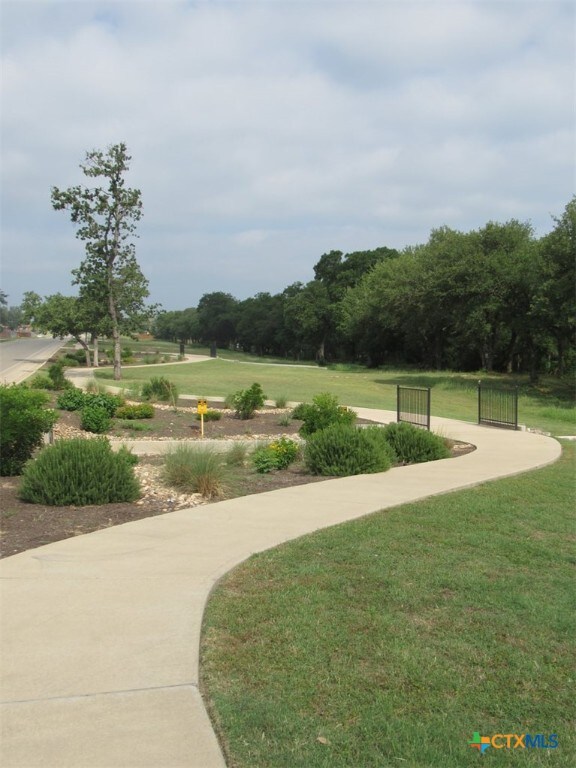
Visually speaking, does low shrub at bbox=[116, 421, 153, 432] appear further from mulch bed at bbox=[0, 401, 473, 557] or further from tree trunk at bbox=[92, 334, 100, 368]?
tree trunk at bbox=[92, 334, 100, 368]

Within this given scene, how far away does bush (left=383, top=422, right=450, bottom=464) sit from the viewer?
11.3 meters

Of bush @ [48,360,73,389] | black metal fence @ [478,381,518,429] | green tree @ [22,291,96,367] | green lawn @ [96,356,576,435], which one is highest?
green tree @ [22,291,96,367]

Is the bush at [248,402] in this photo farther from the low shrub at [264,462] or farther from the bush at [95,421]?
the low shrub at [264,462]

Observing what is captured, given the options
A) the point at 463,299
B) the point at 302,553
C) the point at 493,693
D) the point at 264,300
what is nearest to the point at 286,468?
the point at 302,553

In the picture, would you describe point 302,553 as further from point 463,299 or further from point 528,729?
point 463,299

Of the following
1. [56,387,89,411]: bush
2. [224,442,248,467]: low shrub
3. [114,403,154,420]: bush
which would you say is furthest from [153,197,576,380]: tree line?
[224,442,248,467]: low shrub

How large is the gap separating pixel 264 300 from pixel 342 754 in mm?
104619

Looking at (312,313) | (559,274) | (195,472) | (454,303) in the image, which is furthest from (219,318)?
(195,472)

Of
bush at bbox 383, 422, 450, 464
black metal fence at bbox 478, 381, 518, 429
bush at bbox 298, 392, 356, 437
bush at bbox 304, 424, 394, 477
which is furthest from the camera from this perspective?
black metal fence at bbox 478, 381, 518, 429

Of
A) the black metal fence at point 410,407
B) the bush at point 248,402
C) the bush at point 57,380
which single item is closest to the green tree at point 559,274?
the black metal fence at point 410,407

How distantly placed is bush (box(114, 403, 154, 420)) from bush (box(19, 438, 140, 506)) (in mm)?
8630

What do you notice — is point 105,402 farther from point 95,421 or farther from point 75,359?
point 75,359

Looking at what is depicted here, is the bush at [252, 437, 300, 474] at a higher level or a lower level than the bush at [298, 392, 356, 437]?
lower

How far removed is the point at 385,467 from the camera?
10.0 meters
